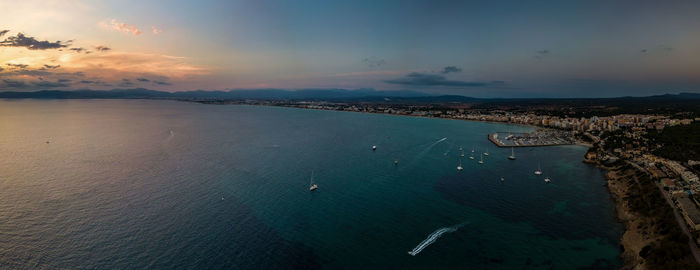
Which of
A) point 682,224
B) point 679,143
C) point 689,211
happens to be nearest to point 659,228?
point 682,224

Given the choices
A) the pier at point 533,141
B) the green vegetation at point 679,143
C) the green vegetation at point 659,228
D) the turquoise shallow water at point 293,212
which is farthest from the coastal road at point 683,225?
the pier at point 533,141

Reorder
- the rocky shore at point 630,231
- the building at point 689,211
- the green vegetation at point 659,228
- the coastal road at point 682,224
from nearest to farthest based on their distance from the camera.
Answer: the green vegetation at point 659,228 < the coastal road at point 682,224 < the rocky shore at point 630,231 < the building at point 689,211

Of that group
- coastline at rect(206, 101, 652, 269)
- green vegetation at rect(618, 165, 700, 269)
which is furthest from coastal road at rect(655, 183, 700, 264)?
coastline at rect(206, 101, 652, 269)

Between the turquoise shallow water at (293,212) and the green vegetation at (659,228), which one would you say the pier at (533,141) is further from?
the green vegetation at (659,228)

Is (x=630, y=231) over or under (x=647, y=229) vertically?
under

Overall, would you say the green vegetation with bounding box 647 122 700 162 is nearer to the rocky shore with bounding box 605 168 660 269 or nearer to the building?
the rocky shore with bounding box 605 168 660 269

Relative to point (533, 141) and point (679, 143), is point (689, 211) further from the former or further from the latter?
point (533, 141)
